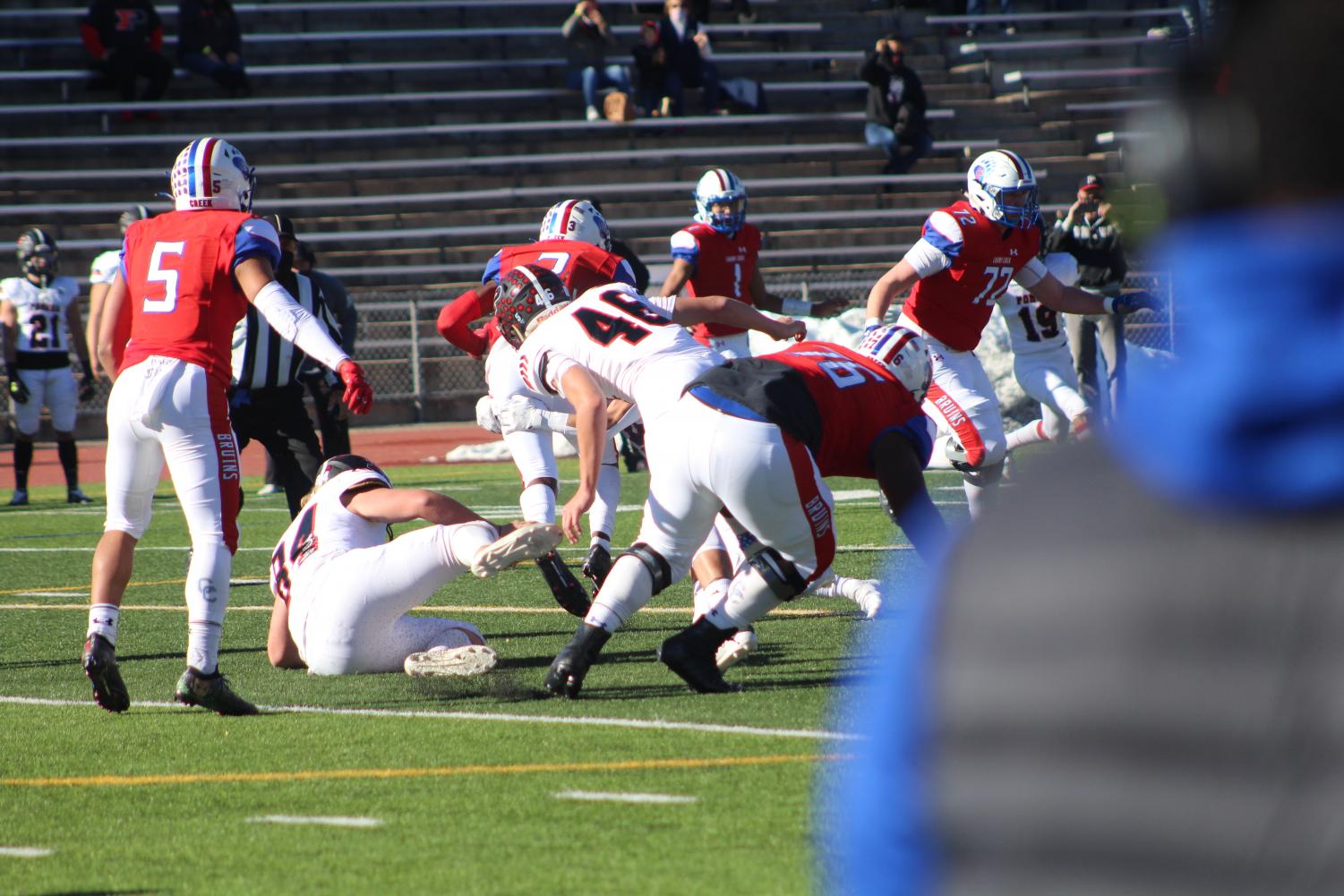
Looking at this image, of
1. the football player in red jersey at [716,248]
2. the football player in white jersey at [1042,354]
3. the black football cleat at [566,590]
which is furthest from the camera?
the football player in white jersey at [1042,354]

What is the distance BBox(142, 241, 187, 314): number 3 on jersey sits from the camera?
5684 millimetres

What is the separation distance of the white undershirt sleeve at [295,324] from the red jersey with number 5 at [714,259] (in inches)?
210

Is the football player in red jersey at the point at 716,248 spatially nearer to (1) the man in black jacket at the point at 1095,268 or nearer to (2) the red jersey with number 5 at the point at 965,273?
(2) the red jersey with number 5 at the point at 965,273

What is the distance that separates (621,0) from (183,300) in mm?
21846

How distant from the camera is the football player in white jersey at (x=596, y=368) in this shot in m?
5.50

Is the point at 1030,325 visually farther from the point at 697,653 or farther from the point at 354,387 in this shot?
the point at 354,387

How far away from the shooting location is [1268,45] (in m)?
0.84

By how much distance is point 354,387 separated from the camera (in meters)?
5.62

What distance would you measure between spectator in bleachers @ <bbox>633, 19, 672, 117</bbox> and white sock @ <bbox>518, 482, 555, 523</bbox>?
1731 cm

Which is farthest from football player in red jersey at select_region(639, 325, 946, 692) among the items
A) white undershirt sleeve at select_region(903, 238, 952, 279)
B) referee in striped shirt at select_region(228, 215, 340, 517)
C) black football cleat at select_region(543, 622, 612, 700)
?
referee in striped shirt at select_region(228, 215, 340, 517)

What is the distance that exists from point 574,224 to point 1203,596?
8.09 meters

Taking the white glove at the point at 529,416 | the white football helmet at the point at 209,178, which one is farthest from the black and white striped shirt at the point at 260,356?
the white football helmet at the point at 209,178

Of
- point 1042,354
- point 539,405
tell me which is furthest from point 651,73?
point 539,405

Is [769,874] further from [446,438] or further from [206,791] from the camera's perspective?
[446,438]
